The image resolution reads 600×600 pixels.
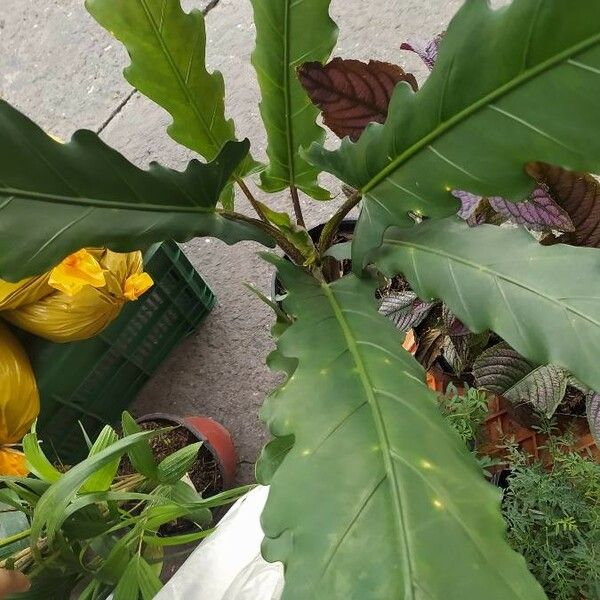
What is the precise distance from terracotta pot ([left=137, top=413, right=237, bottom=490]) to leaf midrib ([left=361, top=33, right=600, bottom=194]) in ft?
2.58

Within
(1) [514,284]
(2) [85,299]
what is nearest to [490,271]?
(1) [514,284]

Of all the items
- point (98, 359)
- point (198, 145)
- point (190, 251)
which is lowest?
point (98, 359)

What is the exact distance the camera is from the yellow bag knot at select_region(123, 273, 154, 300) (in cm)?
115

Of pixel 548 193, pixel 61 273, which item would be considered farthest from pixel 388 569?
pixel 61 273

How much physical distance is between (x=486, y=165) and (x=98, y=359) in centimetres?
101

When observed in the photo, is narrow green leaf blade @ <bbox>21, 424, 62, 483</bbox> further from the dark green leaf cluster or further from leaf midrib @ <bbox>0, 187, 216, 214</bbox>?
the dark green leaf cluster

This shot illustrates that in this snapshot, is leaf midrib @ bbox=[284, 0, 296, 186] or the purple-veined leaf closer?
leaf midrib @ bbox=[284, 0, 296, 186]

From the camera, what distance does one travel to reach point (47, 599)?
2.71 ft

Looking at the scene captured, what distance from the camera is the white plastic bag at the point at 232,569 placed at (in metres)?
0.88

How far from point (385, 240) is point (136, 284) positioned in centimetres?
59

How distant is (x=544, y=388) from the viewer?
76 cm

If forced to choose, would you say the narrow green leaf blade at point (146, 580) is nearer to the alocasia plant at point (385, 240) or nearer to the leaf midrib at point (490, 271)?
the alocasia plant at point (385, 240)

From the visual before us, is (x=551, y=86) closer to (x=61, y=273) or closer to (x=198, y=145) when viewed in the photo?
(x=198, y=145)

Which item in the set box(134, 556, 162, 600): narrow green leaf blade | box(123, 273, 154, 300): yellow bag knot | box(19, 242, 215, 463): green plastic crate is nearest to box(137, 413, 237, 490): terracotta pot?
box(19, 242, 215, 463): green plastic crate
